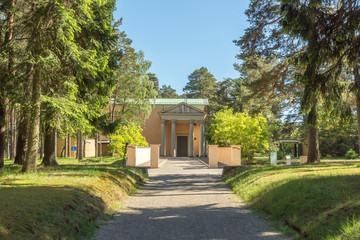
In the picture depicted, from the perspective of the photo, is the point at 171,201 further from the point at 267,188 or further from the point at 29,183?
the point at 29,183

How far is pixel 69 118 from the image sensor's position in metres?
10.4

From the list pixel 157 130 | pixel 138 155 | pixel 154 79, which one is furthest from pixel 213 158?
pixel 154 79

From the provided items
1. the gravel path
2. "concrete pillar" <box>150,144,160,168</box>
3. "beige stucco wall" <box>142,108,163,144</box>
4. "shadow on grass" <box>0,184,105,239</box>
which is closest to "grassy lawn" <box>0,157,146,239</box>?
"shadow on grass" <box>0,184,105,239</box>

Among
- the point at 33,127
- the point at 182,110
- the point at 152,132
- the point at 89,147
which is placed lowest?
the point at 89,147

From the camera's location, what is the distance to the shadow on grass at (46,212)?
392 centimetres

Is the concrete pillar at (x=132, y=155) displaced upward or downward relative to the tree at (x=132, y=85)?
downward

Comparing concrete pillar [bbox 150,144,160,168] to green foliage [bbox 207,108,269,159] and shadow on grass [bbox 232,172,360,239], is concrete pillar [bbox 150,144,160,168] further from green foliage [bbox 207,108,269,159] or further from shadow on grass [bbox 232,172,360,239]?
shadow on grass [bbox 232,172,360,239]

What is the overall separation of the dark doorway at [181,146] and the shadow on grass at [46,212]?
35434 mm

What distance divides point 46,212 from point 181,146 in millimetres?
37683

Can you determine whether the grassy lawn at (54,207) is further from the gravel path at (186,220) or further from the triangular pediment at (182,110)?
the triangular pediment at (182,110)

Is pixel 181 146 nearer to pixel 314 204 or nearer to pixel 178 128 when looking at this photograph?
pixel 178 128

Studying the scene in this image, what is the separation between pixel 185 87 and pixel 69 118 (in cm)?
6005

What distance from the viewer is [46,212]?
4.67 meters

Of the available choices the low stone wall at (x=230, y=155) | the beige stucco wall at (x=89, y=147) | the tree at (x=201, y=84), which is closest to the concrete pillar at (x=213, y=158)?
the low stone wall at (x=230, y=155)
